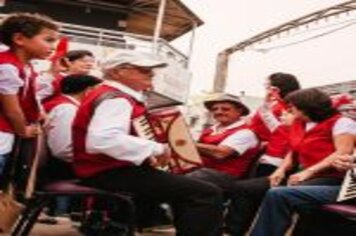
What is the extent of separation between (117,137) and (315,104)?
5.37ft

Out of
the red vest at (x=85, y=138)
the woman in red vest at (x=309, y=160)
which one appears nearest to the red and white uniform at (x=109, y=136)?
the red vest at (x=85, y=138)

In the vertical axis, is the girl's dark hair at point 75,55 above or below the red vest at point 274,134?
above

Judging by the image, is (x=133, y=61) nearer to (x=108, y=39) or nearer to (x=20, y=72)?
(x=20, y=72)

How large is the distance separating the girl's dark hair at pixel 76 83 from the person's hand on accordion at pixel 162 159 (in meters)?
1.15

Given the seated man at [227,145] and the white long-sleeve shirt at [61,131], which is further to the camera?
the seated man at [227,145]

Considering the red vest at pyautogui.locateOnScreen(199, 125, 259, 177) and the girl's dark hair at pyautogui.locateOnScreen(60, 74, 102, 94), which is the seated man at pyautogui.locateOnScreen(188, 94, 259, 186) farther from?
the girl's dark hair at pyautogui.locateOnScreen(60, 74, 102, 94)

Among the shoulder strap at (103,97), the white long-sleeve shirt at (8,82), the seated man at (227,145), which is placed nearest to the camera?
the white long-sleeve shirt at (8,82)

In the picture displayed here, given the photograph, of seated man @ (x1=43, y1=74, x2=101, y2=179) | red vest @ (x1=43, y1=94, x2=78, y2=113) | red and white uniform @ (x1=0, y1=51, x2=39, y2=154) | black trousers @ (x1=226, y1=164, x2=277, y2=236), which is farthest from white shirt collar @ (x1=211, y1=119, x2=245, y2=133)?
red and white uniform @ (x1=0, y1=51, x2=39, y2=154)

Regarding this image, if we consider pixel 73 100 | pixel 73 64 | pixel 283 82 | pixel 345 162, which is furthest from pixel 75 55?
pixel 345 162

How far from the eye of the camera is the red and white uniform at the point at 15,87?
397 centimetres

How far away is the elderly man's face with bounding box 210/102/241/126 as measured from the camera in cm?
588

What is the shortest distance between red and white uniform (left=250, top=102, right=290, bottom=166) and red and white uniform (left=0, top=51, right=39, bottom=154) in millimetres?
2049

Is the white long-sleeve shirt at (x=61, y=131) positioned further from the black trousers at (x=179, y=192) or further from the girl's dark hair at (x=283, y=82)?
the girl's dark hair at (x=283, y=82)

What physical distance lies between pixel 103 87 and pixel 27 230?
1.00 meters
